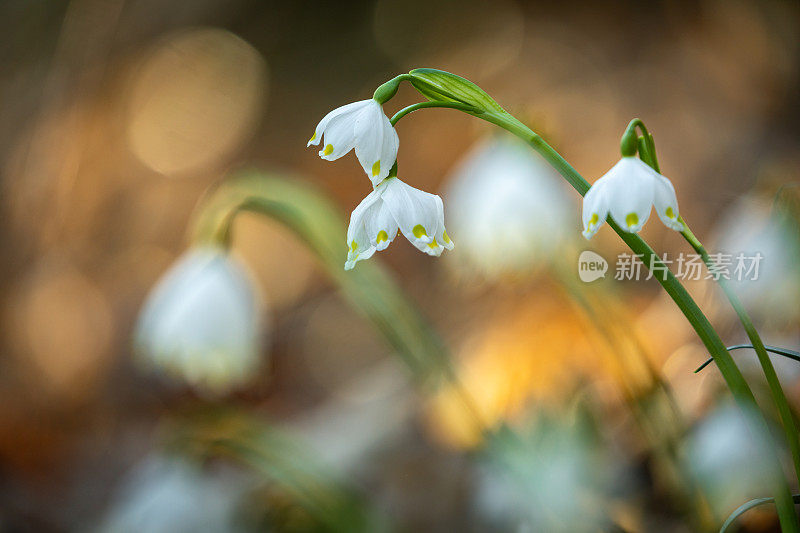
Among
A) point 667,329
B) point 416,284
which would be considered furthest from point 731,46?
point 416,284

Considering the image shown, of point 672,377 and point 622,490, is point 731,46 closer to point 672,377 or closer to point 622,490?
point 672,377

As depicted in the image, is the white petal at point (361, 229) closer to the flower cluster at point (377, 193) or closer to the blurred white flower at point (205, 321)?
the flower cluster at point (377, 193)

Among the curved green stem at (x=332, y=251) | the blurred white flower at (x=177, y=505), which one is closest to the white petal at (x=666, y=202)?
the curved green stem at (x=332, y=251)

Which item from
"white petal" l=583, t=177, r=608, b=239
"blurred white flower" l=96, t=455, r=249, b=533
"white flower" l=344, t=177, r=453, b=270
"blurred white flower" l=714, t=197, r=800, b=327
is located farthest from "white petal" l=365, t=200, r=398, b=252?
"blurred white flower" l=96, t=455, r=249, b=533

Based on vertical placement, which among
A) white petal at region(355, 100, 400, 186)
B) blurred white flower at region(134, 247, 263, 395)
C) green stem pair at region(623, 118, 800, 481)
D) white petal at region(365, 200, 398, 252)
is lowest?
green stem pair at region(623, 118, 800, 481)

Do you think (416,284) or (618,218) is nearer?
(618,218)

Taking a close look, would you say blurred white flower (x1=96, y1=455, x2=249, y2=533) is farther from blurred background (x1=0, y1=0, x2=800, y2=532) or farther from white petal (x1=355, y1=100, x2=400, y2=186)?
white petal (x1=355, y1=100, x2=400, y2=186)

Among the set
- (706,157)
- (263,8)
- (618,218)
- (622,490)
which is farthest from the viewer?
(263,8)
